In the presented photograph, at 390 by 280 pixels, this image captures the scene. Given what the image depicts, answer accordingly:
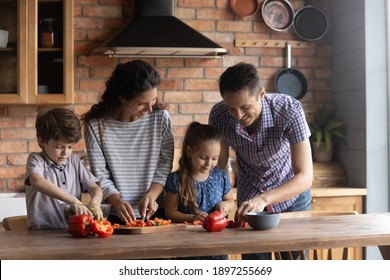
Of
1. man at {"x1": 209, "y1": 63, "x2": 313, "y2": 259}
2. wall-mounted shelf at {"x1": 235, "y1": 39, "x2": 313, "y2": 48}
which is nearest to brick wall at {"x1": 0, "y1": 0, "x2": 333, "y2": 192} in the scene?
wall-mounted shelf at {"x1": 235, "y1": 39, "x2": 313, "y2": 48}

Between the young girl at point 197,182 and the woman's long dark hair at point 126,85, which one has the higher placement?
the woman's long dark hair at point 126,85

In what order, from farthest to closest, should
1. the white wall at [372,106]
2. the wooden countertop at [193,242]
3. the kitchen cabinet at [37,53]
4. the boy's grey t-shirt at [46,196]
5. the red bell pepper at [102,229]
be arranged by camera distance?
the white wall at [372,106]
the kitchen cabinet at [37,53]
the boy's grey t-shirt at [46,196]
the red bell pepper at [102,229]
the wooden countertop at [193,242]

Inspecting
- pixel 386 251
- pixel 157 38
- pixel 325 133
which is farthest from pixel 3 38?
pixel 386 251

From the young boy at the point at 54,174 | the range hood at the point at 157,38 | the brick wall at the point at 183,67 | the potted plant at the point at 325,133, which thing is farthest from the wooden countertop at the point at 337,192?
the young boy at the point at 54,174

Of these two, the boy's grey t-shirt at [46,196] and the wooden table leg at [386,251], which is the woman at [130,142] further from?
the wooden table leg at [386,251]

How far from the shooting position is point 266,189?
3156 mm

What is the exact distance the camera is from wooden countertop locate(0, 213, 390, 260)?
226 centimetres

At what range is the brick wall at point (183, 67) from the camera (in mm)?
4723

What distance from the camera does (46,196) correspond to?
113 inches

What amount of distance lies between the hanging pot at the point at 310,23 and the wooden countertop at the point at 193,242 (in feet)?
8.52

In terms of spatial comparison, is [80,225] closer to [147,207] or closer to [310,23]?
[147,207]

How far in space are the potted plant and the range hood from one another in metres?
0.92

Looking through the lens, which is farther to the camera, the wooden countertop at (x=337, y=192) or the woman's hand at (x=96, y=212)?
the wooden countertop at (x=337, y=192)

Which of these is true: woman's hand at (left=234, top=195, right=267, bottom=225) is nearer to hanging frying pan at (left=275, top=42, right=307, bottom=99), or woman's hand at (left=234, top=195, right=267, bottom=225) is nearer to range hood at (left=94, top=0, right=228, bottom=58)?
range hood at (left=94, top=0, right=228, bottom=58)
